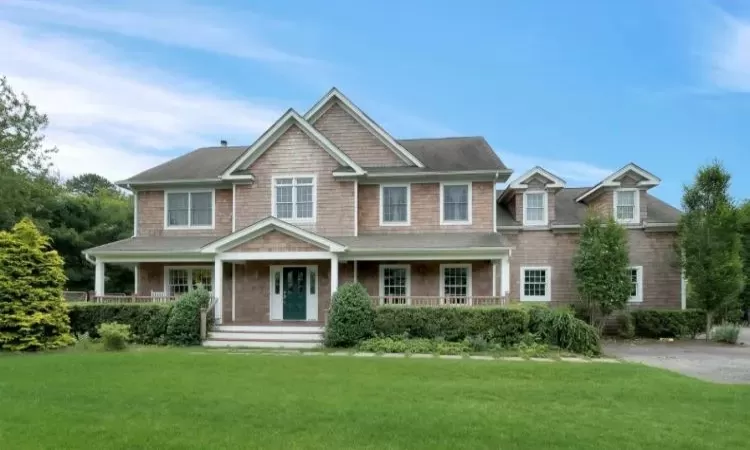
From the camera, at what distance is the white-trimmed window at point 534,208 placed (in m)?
24.9

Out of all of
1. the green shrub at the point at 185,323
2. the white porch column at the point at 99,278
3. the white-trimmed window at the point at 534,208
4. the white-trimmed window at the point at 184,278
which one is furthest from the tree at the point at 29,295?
the white-trimmed window at the point at 534,208

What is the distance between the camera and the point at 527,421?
8.41 meters

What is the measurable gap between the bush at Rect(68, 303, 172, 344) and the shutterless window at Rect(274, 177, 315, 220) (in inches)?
225

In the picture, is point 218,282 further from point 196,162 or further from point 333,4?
point 333,4

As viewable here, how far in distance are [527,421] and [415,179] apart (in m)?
15.4

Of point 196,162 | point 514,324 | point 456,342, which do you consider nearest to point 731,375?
point 514,324

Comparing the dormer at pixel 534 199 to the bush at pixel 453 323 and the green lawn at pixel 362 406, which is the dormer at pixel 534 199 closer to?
the bush at pixel 453 323

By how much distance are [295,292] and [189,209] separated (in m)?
5.96

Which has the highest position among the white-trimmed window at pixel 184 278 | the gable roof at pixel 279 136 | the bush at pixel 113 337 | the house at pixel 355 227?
the gable roof at pixel 279 136

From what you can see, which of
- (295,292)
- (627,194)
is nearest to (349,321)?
(295,292)

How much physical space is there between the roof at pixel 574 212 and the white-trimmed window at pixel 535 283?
6.82ft

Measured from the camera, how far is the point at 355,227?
2261 cm

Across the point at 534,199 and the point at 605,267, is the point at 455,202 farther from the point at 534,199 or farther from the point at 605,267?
the point at 605,267

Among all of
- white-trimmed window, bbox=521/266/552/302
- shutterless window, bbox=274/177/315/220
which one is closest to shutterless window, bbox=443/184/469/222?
white-trimmed window, bbox=521/266/552/302
